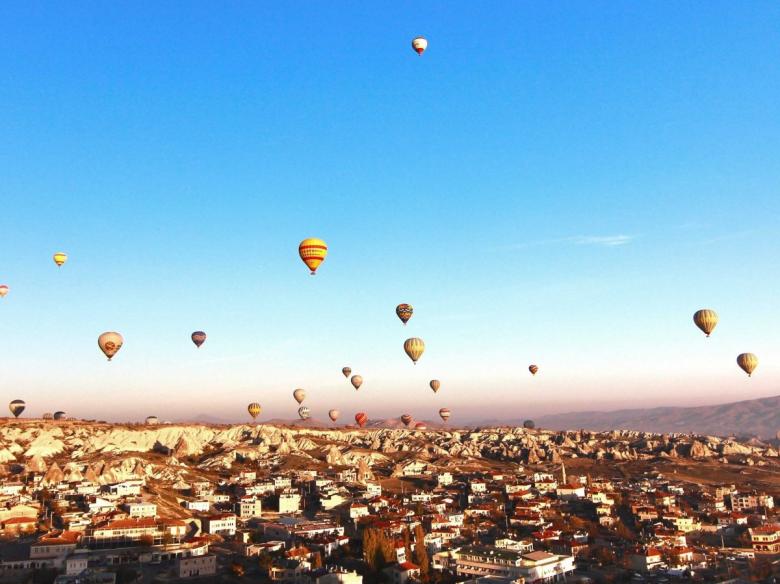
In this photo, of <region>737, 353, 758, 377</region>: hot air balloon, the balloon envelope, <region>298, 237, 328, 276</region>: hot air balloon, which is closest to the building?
<region>298, 237, 328, 276</region>: hot air balloon

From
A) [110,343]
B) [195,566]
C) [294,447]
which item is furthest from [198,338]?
[294,447]

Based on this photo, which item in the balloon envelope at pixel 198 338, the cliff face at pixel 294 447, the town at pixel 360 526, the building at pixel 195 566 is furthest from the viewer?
the cliff face at pixel 294 447

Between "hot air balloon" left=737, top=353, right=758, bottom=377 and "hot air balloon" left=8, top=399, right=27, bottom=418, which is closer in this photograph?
"hot air balloon" left=737, top=353, right=758, bottom=377

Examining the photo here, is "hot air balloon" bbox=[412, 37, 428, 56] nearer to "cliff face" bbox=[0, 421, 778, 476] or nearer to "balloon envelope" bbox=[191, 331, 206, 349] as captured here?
"balloon envelope" bbox=[191, 331, 206, 349]

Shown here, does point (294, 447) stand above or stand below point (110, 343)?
below

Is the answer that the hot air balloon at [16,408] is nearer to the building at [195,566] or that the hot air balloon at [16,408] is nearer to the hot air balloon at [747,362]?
the building at [195,566]

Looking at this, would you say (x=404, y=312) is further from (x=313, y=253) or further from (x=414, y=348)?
(x=313, y=253)

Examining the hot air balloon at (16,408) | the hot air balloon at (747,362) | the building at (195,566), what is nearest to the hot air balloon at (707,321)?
the hot air balloon at (747,362)
